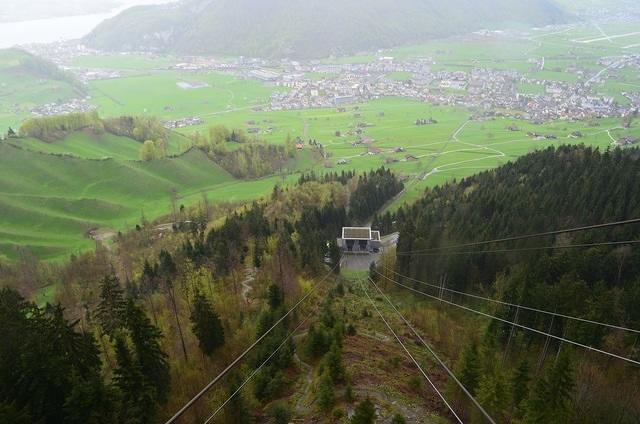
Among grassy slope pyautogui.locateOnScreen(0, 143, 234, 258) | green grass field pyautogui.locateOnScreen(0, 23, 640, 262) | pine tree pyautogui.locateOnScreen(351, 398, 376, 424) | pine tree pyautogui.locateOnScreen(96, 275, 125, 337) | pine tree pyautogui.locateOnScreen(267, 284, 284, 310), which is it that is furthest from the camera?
green grass field pyautogui.locateOnScreen(0, 23, 640, 262)

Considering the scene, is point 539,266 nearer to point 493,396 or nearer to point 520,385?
point 520,385

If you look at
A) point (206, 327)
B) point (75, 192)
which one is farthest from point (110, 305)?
point (75, 192)

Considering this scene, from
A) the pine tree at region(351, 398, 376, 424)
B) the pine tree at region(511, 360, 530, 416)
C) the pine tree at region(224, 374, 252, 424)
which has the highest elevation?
the pine tree at region(351, 398, 376, 424)

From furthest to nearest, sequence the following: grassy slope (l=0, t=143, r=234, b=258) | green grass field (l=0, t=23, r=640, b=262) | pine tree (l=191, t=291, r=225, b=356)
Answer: green grass field (l=0, t=23, r=640, b=262)
grassy slope (l=0, t=143, r=234, b=258)
pine tree (l=191, t=291, r=225, b=356)

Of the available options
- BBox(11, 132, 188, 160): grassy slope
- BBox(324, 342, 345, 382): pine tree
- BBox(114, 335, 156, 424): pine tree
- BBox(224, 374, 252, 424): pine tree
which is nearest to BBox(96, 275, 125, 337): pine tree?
BBox(114, 335, 156, 424): pine tree

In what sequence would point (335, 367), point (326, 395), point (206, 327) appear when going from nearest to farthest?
point (326, 395) → point (335, 367) → point (206, 327)

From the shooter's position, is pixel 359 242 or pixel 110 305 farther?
pixel 359 242

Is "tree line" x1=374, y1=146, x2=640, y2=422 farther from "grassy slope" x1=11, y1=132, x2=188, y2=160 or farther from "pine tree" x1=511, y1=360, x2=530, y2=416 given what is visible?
"grassy slope" x1=11, y1=132, x2=188, y2=160
